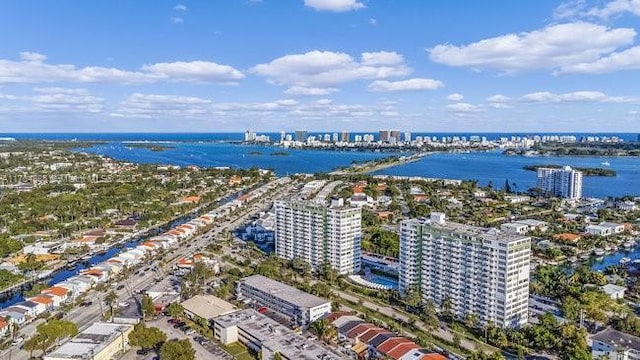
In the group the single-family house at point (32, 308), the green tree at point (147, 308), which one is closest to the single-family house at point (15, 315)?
the single-family house at point (32, 308)

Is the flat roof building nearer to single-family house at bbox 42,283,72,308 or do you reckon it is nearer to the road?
the road

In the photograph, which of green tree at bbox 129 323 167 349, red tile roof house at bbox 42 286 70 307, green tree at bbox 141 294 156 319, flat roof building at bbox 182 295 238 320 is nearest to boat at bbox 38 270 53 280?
red tile roof house at bbox 42 286 70 307

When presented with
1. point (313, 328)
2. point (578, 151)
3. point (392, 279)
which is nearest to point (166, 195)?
point (392, 279)

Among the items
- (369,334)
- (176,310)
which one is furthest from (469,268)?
(176,310)

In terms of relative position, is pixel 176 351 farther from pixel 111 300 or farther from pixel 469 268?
pixel 469 268

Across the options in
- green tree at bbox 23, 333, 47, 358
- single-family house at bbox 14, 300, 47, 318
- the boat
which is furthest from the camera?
the boat

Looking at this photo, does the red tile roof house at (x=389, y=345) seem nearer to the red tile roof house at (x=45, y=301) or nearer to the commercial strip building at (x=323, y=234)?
the commercial strip building at (x=323, y=234)

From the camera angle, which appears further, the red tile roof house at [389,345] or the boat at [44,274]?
the boat at [44,274]
